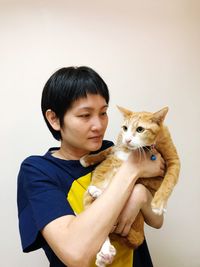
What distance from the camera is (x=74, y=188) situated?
1.08m

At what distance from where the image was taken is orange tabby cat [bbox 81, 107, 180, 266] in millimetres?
1032

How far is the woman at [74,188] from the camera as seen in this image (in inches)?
35.1

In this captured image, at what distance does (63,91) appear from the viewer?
109cm

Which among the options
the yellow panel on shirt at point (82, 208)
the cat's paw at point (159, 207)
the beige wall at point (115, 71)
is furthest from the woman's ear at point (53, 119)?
the cat's paw at point (159, 207)

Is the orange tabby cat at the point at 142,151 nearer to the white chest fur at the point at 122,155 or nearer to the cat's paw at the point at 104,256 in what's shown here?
the white chest fur at the point at 122,155

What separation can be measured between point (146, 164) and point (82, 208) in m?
0.28

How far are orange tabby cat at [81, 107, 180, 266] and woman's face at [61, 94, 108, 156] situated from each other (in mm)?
82

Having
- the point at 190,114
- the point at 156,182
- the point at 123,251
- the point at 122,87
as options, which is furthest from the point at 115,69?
the point at 123,251

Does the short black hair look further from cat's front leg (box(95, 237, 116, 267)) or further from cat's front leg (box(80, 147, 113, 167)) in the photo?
cat's front leg (box(95, 237, 116, 267))

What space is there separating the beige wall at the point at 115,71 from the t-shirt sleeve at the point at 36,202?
1.55 feet

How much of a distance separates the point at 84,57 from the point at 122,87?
25 centimetres

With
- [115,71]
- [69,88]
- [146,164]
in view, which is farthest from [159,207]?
[115,71]

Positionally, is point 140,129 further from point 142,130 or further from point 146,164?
point 146,164

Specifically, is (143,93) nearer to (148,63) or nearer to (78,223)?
(148,63)
